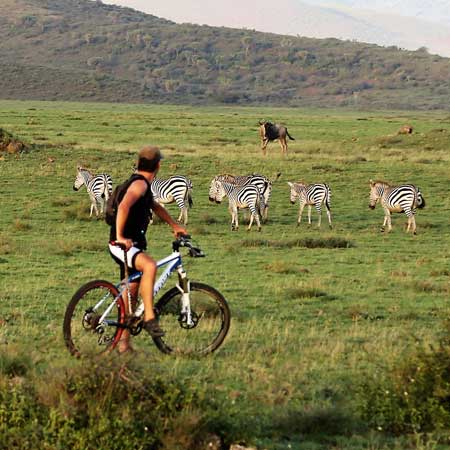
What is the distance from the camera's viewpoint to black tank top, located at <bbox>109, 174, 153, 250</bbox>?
8.10 m

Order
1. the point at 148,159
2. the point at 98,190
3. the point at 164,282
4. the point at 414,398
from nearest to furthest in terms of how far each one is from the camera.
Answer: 1. the point at 414,398
2. the point at 148,159
3. the point at 164,282
4. the point at 98,190

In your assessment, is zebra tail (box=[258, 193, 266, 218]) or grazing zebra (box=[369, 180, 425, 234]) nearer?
grazing zebra (box=[369, 180, 425, 234])

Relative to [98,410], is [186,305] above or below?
above

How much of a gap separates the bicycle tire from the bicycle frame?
7cm

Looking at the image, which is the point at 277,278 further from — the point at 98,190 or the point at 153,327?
the point at 98,190

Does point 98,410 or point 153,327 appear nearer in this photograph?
point 98,410

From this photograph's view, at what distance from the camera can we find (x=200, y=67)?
511 feet

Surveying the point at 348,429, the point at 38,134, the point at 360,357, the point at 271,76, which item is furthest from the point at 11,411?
the point at 271,76

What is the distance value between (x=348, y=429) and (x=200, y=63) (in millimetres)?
152004

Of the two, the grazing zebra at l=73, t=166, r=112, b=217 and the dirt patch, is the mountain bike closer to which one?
the grazing zebra at l=73, t=166, r=112, b=217

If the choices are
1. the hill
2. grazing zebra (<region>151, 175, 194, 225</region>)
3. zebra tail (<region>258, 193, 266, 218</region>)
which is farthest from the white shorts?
the hill

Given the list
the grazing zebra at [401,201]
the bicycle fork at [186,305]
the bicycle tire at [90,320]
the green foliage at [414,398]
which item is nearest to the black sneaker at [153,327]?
the bicycle tire at [90,320]

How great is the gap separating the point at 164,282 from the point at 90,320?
28.4 inches

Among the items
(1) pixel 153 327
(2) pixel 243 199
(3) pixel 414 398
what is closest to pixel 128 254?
(1) pixel 153 327
